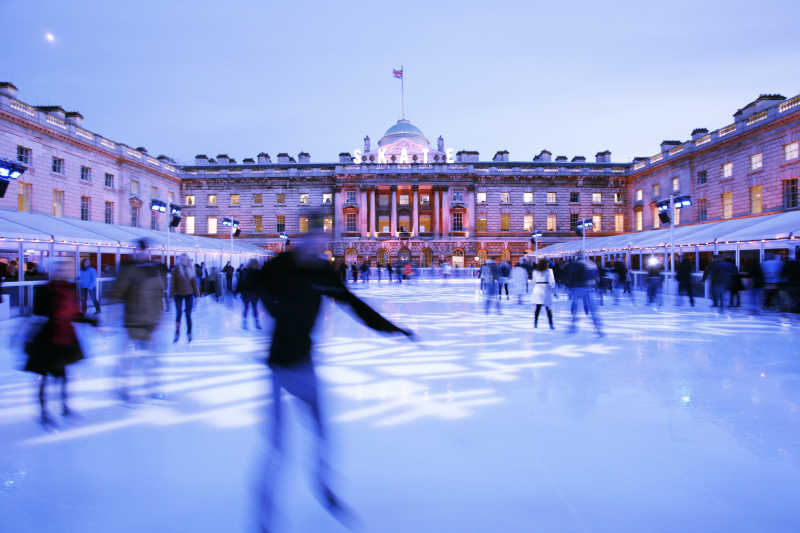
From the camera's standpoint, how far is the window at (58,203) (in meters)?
25.6

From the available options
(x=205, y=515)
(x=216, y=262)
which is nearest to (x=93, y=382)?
(x=205, y=515)

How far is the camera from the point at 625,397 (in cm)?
446

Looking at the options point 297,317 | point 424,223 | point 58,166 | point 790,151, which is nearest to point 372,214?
point 424,223

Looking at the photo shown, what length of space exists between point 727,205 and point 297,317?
115 ft

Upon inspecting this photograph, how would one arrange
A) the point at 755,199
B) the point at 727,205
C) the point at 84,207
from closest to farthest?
the point at 755,199 → the point at 84,207 → the point at 727,205

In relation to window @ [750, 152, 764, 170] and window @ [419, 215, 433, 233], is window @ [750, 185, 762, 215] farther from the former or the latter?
window @ [419, 215, 433, 233]

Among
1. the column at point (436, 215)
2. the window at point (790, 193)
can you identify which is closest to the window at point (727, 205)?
the window at point (790, 193)

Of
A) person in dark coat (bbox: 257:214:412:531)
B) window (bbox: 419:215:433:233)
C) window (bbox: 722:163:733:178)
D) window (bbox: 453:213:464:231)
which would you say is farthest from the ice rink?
window (bbox: 419:215:433:233)

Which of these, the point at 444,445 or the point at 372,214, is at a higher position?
the point at 372,214

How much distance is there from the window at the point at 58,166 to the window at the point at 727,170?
1662 inches

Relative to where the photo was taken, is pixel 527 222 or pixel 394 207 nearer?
pixel 527 222

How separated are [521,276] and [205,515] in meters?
15.2

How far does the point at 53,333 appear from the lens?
383cm

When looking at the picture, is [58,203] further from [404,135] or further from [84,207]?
[404,135]
